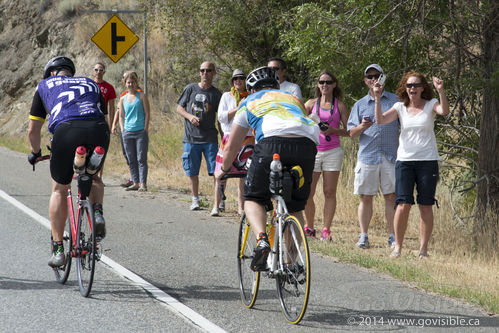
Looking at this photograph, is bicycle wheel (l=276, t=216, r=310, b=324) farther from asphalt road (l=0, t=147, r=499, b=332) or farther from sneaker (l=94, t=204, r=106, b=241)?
sneaker (l=94, t=204, r=106, b=241)

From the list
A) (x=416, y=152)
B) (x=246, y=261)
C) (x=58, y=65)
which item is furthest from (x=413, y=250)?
(x=58, y=65)

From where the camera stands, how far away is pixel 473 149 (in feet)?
32.3

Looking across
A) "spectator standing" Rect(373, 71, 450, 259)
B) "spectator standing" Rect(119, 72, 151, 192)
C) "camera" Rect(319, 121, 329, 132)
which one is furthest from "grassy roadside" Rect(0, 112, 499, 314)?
"camera" Rect(319, 121, 329, 132)

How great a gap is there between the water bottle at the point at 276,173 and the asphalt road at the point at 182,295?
1.03 m

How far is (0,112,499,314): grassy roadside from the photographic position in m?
6.44

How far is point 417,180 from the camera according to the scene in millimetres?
7785

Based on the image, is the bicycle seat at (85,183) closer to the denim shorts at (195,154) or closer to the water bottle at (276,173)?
the water bottle at (276,173)

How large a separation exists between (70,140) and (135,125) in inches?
258

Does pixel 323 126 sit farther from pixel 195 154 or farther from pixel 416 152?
pixel 195 154

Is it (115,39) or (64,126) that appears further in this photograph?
(115,39)

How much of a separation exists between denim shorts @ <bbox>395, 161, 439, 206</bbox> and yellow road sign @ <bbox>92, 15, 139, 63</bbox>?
970 cm

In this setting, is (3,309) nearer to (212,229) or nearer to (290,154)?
(290,154)

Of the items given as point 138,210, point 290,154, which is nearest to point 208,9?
point 138,210

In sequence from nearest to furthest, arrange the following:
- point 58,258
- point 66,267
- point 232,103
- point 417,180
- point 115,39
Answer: point 58,258, point 66,267, point 417,180, point 232,103, point 115,39
